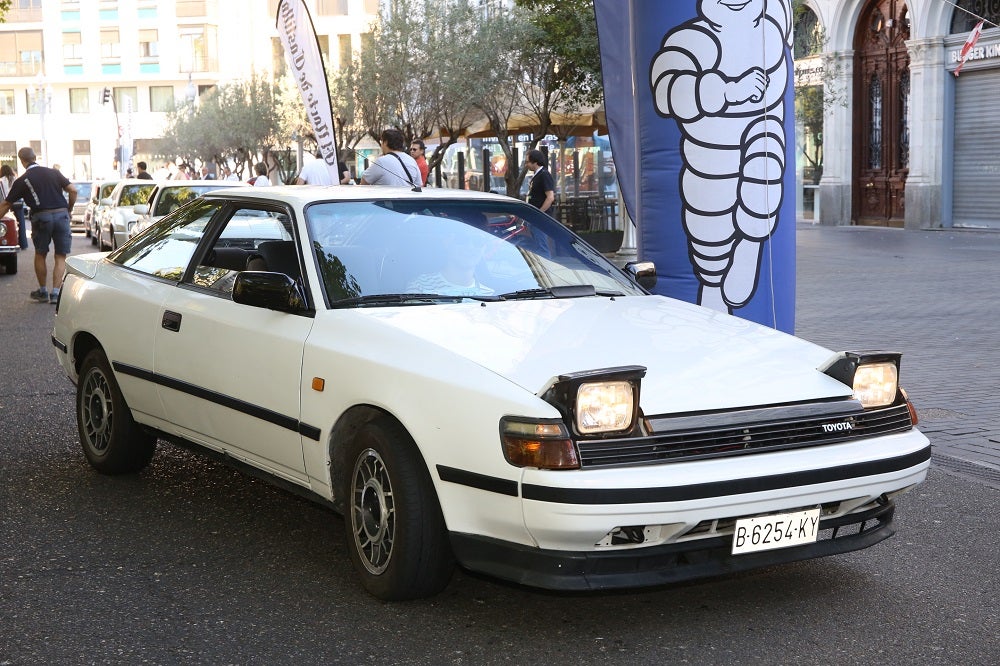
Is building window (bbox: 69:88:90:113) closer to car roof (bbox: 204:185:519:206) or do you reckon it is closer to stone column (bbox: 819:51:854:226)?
stone column (bbox: 819:51:854:226)

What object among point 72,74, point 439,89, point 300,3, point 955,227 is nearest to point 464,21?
point 439,89

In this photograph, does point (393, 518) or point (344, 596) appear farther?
point (344, 596)

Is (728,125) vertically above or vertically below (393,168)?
above

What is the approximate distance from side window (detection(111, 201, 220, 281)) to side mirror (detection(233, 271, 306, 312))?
1.01 meters

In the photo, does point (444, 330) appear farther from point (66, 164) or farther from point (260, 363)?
point (66, 164)

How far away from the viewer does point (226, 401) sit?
5184 mm

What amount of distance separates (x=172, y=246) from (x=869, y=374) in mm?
3320

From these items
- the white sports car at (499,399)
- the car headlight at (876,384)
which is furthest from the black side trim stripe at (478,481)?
the car headlight at (876,384)

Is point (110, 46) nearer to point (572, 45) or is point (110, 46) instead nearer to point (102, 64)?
point (102, 64)

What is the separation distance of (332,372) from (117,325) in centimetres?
198

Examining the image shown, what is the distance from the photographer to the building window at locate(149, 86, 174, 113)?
296ft

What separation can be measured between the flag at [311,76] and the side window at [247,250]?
10.4 m

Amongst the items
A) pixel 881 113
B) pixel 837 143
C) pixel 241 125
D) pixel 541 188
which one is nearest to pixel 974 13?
pixel 881 113

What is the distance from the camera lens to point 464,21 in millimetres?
30688
